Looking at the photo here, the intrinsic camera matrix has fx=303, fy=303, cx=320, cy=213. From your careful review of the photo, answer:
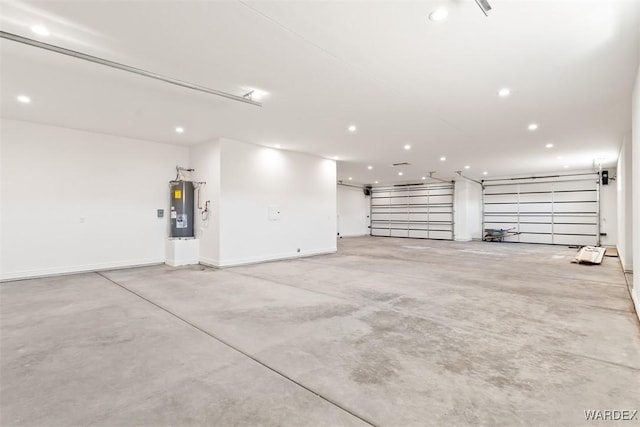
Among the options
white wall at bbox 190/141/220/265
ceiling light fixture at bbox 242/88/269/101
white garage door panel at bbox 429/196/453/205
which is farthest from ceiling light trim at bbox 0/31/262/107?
white garage door panel at bbox 429/196/453/205

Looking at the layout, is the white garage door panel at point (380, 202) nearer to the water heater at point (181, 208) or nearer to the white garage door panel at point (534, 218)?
the white garage door panel at point (534, 218)

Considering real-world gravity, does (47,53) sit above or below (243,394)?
above

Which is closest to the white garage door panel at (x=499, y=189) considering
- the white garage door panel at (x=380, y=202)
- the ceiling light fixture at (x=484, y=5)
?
the white garage door panel at (x=380, y=202)

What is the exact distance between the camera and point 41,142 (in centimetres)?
600

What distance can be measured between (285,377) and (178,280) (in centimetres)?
417

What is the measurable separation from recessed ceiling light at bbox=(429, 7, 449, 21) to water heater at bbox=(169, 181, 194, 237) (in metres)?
6.50

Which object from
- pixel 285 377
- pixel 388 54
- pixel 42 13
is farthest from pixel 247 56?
pixel 285 377

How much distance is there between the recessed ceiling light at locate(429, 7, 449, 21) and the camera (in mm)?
2607

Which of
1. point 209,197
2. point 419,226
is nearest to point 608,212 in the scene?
point 419,226

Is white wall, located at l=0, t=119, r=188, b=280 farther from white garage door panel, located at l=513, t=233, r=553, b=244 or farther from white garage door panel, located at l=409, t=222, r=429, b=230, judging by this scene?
white garage door panel, located at l=513, t=233, r=553, b=244

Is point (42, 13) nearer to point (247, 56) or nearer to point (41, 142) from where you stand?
point (247, 56)

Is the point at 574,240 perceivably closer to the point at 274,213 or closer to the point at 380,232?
the point at 380,232

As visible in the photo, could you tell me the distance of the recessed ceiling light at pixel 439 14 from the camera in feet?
8.55

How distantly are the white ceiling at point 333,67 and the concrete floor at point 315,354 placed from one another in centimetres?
303
